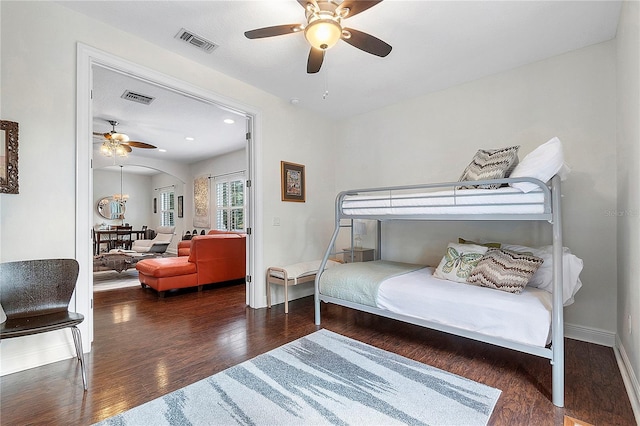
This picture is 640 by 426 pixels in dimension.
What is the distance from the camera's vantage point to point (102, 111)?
14.5 ft

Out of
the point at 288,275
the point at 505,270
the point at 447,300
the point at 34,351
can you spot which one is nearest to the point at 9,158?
the point at 34,351

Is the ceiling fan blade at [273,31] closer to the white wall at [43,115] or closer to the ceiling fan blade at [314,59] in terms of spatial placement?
the ceiling fan blade at [314,59]

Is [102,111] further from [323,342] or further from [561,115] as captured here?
[561,115]

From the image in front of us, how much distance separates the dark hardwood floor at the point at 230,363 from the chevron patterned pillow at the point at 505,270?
0.59 metres

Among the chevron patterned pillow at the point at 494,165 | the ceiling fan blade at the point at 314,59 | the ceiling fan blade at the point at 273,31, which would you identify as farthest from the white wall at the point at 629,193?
the ceiling fan blade at the point at 273,31

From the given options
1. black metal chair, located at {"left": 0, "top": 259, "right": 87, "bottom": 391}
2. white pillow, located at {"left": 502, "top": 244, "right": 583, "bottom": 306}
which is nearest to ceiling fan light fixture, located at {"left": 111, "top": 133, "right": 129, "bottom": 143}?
black metal chair, located at {"left": 0, "top": 259, "right": 87, "bottom": 391}

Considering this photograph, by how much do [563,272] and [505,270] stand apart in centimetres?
39

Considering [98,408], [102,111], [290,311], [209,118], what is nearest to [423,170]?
[290,311]

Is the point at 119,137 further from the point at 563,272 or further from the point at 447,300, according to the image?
the point at 563,272

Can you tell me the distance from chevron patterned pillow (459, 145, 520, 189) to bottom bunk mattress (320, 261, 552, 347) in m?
0.92

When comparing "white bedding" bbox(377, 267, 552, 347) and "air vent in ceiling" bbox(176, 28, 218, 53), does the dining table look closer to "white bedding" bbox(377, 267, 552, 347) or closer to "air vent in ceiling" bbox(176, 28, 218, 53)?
"air vent in ceiling" bbox(176, 28, 218, 53)

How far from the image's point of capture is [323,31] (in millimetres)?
1928

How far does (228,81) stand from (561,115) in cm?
346

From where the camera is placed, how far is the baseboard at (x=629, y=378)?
5.39ft
